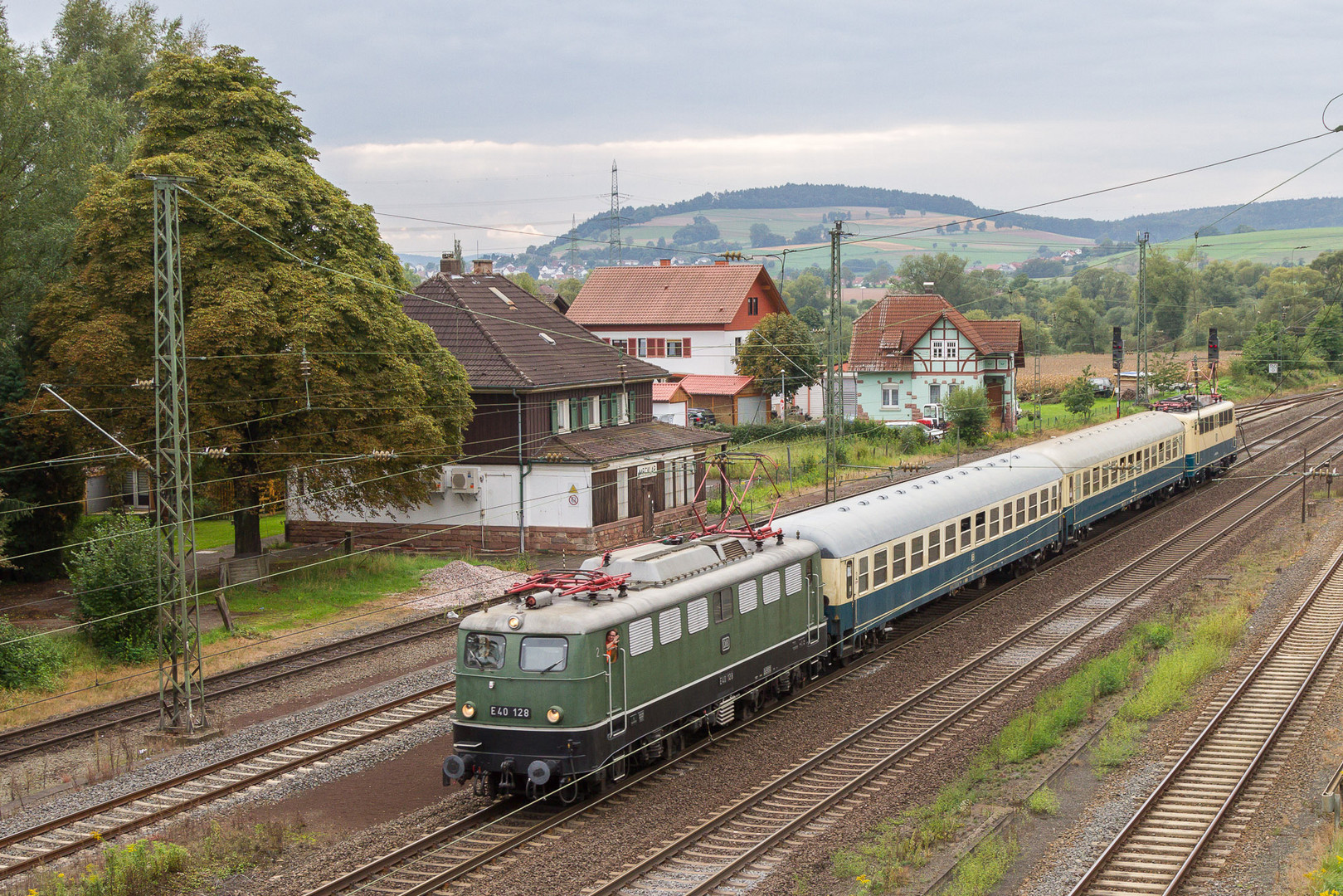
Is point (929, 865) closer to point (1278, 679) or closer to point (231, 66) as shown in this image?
point (1278, 679)

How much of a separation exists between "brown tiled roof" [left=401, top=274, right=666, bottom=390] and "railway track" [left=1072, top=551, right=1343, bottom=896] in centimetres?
2366

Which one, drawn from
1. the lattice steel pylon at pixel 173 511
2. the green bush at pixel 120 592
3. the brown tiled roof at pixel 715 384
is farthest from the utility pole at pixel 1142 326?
the lattice steel pylon at pixel 173 511

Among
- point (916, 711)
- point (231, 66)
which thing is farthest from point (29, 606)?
point (916, 711)

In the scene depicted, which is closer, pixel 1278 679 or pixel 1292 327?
pixel 1278 679

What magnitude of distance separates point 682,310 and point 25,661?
61156 mm

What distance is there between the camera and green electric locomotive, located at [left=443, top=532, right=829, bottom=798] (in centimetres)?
1620

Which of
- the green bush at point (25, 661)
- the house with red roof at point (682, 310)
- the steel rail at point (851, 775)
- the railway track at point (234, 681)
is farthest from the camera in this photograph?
the house with red roof at point (682, 310)

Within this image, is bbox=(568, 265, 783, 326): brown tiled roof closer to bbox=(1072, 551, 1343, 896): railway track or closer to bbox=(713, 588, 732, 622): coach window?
bbox=(1072, 551, 1343, 896): railway track

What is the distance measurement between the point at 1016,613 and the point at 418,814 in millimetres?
17235

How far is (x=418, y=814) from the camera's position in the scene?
17.0 meters

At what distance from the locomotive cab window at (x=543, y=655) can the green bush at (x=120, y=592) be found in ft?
44.9

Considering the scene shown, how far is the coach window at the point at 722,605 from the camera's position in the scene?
758 inches

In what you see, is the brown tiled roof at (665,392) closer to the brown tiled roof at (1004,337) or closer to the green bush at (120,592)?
the brown tiled roof at (1004,337)

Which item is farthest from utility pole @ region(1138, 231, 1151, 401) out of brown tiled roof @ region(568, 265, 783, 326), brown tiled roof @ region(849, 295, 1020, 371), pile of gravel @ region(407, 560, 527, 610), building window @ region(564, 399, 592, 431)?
pile of gravel @ region(407, 560, 527, 610)
